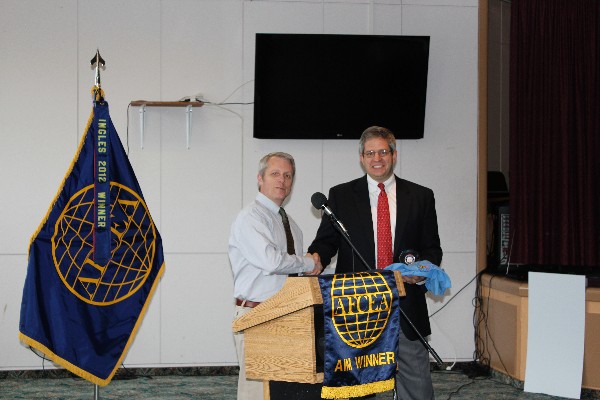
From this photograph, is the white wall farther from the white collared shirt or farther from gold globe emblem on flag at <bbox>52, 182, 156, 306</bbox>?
the white collared shirt

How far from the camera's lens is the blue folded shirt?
11.0 ft

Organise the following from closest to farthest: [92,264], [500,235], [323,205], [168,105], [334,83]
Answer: [323,205], [92,264], [168,105], [334,83], [500,235]

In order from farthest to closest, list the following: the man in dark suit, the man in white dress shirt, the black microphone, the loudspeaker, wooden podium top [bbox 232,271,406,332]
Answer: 1. the loudspeaker
2. the man in white dress shirt
3. the man in dark suit
4. the black microphone
5. wooden podium top [bbox 232,271,406,332]

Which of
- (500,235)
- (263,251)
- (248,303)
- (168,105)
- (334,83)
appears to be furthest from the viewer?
(500,235)

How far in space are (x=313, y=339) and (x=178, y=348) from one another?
3.72 metres

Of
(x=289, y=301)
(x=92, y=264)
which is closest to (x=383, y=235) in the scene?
(x=289, y=301)

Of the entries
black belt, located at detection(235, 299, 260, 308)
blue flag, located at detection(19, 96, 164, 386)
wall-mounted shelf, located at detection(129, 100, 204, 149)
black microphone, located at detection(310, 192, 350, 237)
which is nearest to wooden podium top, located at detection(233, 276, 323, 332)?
black microphone, located at detection(310, 192, 350, 237)

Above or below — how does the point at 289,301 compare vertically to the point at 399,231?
below

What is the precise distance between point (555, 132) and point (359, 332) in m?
3.92

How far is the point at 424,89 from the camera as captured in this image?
20.7ft

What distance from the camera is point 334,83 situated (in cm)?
620

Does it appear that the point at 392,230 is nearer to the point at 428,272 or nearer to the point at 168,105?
the point at 428,272

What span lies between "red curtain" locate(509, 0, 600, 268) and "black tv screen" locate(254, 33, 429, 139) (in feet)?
2.65

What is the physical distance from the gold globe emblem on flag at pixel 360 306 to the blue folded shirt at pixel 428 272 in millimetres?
506
